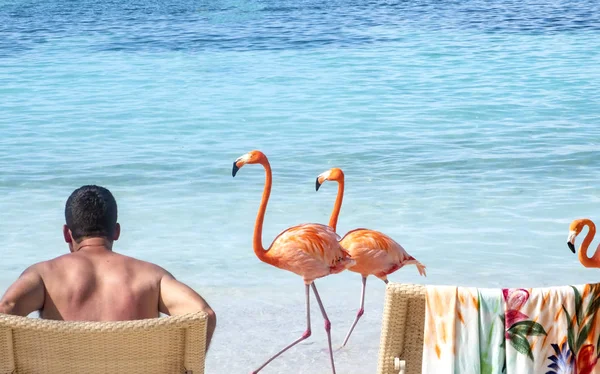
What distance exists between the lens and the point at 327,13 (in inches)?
899

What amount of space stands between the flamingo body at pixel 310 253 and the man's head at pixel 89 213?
4.45 feet

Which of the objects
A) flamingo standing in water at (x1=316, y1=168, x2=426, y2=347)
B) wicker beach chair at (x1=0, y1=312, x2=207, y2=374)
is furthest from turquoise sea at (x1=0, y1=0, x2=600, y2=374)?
wicker beach chair at (x1=0, y1=312, x2=207, y2=374)

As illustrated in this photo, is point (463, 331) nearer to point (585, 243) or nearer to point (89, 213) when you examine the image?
point (89, 213)

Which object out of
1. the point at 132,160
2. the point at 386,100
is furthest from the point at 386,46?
the point at 132,160

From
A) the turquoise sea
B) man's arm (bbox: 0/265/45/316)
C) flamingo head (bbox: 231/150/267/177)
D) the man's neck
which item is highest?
the man's neck

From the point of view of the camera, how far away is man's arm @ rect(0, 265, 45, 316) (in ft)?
9.01

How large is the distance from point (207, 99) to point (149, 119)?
4.73ft

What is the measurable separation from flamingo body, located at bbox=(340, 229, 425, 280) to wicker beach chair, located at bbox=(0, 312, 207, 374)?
1824 mm

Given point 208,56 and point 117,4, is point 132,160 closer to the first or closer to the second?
point 208,56

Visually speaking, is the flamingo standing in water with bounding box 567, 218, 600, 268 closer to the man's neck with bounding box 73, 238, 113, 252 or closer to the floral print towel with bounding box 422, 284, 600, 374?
the floral print towel with bounding box 422, 284, 600, 374

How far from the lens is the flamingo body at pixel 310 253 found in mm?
4246

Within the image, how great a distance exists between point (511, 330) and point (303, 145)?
772 centimetres

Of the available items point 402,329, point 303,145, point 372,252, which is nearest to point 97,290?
point 402,329

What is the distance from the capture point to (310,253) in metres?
4.25
